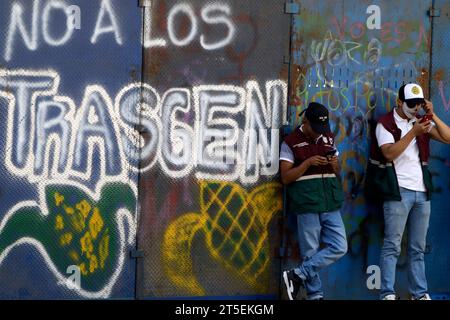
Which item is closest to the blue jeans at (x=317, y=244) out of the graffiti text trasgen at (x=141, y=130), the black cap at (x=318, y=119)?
the graffiti text trasgen at (x=141, y=130)

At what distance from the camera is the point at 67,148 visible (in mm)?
10352

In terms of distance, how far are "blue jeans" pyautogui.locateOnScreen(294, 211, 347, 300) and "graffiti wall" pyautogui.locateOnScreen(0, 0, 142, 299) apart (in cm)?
140

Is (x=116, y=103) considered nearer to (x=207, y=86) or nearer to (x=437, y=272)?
(x=207, y=86)

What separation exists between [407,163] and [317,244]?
1017 mm

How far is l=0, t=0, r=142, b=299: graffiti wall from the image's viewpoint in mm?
10211

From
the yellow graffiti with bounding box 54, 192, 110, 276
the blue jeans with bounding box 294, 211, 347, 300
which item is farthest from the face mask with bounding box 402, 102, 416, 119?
the yellow graffiti with bounding box 54, 192, 110, 276

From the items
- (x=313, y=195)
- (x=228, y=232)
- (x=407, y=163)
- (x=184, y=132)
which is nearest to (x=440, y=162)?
(x=407, y=163)

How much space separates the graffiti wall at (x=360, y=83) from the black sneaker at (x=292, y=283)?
0.27m

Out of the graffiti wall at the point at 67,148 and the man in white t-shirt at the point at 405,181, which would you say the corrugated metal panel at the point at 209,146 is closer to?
the graffiti wall at the point at 67,148

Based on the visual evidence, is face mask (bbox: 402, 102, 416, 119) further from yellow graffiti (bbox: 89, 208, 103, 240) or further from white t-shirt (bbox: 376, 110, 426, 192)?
yellow graffiti (bbox: 89, 208, 103, 240)

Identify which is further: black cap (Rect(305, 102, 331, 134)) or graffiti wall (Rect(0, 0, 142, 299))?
black cap (Rect(305, 102, 331, 134))

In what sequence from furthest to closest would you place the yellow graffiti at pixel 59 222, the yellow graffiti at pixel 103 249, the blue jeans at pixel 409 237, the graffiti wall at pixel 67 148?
the blue jeans at pixel 409 237 < the yellow graffiti at pixel 103 249 < the yellow graffiti at pixel 59 222 < the graffiti wall at pixel 67 148

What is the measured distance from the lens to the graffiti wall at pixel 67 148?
10211mm

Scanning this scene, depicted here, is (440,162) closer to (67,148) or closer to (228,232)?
(228,232)
